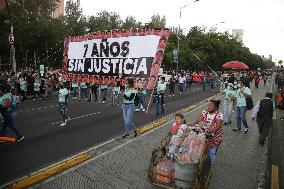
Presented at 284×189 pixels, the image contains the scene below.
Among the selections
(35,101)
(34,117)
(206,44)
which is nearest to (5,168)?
(34,117)

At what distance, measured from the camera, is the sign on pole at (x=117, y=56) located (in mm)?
9336

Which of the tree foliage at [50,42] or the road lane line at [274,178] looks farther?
the tree foliage at [50,42]

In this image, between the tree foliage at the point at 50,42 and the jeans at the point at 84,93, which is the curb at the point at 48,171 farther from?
the tree foliage at the point at 50,42

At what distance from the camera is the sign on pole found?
9.34 metres

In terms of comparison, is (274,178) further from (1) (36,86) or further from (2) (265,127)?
(1) (36,86)

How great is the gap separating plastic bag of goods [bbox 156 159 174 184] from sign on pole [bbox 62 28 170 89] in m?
2.70

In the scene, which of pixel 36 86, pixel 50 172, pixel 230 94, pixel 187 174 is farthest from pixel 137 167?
pixel 36 86

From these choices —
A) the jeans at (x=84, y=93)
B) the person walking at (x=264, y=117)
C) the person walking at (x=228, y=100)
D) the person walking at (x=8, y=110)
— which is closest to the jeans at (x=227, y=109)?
the person walking at (x=228, y=100)

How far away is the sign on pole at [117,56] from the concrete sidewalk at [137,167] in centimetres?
192

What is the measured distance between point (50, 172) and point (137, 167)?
1.99 meters

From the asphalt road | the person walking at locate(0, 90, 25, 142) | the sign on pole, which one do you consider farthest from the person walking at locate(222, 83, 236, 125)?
the person walking at locate(0, 90, 25, 142)

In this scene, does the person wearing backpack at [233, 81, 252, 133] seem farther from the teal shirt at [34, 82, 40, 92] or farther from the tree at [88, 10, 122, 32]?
the tree at [88, 10, 122, 32]

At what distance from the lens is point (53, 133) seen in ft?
40.9

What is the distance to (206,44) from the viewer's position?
160 feet
